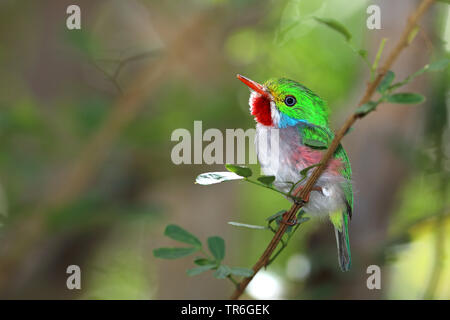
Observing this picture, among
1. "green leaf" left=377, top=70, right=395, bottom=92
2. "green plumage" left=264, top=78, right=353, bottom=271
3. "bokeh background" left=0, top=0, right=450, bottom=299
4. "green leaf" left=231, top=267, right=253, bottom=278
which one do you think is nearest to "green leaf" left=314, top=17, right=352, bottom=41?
"green leaf" left=377, top=70, right=395, bottom=92

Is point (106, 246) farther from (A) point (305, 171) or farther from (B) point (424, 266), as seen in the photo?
Answer: (A) point (305, 171)

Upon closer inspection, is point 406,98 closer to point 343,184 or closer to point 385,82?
point 385,82

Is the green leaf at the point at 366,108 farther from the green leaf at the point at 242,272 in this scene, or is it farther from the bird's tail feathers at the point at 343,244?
the bird's tail feathers at the point at 343,244

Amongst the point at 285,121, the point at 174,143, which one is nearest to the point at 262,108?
the point at 285,121

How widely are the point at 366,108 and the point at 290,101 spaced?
1.34 ft

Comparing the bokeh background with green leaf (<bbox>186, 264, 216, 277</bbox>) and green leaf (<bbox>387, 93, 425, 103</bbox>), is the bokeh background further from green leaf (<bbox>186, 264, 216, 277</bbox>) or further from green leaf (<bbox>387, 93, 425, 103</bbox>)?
green leaf (<bbox>387, 93, 425, 103</bbox>)

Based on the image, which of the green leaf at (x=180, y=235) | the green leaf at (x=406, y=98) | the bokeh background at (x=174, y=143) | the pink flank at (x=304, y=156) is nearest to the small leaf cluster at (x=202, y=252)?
the green leaf at (x=180, y=235)

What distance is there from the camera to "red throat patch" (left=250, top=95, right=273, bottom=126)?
1.18 m

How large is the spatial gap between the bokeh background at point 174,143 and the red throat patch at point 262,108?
475 millimetres

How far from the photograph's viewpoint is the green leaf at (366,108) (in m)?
0.76

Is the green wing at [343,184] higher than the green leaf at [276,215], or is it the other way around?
the green wing at [343,184]

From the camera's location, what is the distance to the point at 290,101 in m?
Answer: 1.17

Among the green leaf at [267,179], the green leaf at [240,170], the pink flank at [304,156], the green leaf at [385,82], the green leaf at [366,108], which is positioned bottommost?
the green leaf at [267,179]
